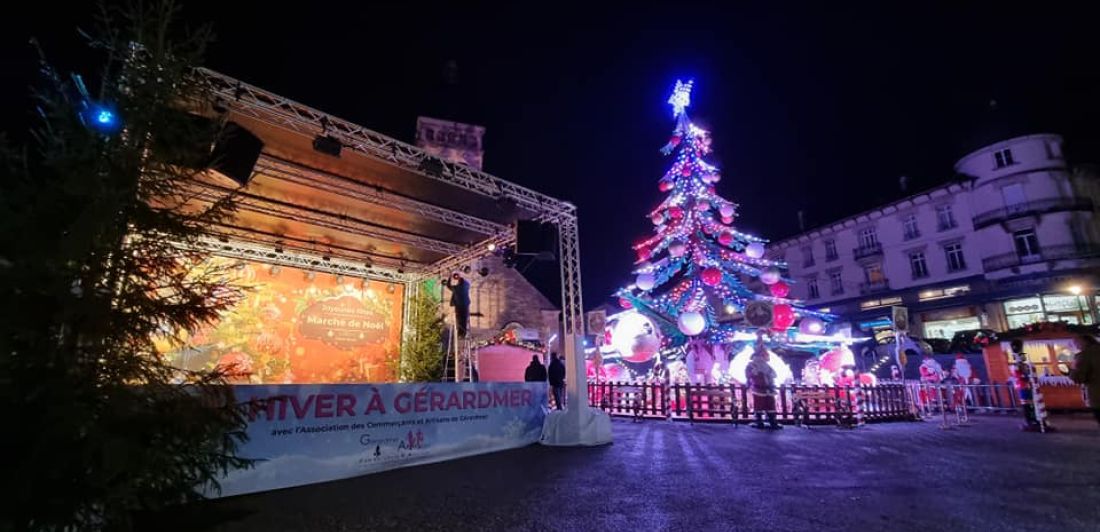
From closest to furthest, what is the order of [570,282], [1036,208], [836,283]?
[570,282] → [1036,208] → [836,283]

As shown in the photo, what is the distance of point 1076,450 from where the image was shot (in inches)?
276

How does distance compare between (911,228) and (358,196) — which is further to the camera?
(911,228)

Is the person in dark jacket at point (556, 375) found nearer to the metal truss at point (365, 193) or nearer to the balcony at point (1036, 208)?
the metal truss at point (365, 193)

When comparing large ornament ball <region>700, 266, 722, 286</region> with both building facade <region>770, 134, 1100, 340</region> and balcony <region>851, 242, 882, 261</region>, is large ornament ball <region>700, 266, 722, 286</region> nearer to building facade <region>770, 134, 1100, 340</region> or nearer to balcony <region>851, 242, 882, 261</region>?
building facade <region>770, 134, 1100, 340</region>

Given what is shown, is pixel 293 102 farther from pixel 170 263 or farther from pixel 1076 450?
pixel 1076 450

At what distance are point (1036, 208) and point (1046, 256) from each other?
2923mm

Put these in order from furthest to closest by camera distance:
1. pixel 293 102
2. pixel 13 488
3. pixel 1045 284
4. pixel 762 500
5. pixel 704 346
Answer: pixel 1045 284
pixel 704 346
pixel 293 102
pixel 762 500
pixel 13 488

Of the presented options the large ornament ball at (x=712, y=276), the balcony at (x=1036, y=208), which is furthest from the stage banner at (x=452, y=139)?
the balcony at (x=1036, y=208)

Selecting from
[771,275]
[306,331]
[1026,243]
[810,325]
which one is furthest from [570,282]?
[1026,243]

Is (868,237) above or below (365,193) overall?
above

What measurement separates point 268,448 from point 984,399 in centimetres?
2117

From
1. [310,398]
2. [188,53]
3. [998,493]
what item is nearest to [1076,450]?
[998,493]

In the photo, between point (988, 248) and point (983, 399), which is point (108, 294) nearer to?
point (983, 399)

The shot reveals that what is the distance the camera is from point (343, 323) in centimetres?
1473
